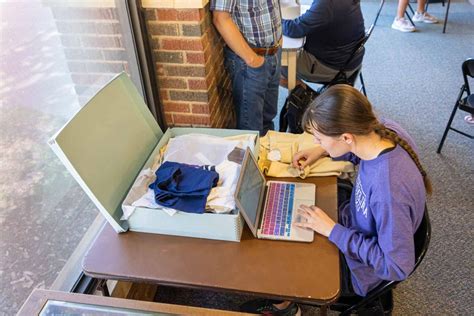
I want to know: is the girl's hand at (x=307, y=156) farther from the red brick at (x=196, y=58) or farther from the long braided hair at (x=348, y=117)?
the red brick at (x=196, y=58)

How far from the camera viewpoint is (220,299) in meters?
1.95

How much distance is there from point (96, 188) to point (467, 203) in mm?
2018

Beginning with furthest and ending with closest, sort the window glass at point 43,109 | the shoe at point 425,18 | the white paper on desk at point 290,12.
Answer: the shoe at point 425,18 → the white paper on desk at point 290,12 → the window glass at point 43,109

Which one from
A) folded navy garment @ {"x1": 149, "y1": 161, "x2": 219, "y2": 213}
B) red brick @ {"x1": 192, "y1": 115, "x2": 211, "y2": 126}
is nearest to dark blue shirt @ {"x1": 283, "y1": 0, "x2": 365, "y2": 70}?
red brick @ {"x1": 192, "y1": 115, "x2": 211, "y2": 126}

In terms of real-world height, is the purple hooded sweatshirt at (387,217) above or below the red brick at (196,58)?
below

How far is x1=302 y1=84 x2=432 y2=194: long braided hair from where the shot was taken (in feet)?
3.97

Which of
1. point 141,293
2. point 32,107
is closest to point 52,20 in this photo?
point 32,107

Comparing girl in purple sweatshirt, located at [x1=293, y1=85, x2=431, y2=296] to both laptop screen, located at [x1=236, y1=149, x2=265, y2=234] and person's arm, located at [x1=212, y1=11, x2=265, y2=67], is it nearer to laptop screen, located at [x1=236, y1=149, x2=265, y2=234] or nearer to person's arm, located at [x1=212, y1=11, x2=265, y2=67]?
laptop screen, located at [x1=236, y1=149, x2=265, y2=234]

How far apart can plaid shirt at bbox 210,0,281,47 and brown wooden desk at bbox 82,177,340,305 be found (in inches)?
35.6

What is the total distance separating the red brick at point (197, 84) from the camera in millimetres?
1810

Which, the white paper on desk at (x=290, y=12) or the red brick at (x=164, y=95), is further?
the white paper on desk at (x=290, y=12)

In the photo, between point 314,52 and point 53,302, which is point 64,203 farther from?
point 314,52

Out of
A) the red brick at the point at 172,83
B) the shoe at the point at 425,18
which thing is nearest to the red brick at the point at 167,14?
the red brick at the point at 172,83

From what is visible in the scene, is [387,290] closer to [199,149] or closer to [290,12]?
[199,149]
